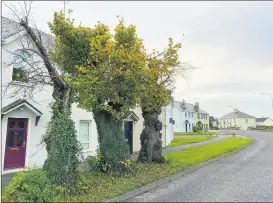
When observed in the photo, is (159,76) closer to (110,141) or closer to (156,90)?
(156,90)

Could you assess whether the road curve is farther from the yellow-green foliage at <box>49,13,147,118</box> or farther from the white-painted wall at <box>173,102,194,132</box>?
the white-painted wall at <box>173,102,194,132</box>

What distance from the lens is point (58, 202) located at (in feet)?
21.8

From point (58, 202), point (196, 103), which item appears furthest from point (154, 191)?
point (196, 103)

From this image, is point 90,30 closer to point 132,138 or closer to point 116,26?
point 116,26

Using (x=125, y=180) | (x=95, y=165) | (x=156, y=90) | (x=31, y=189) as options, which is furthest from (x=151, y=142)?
(x=31, y=189)

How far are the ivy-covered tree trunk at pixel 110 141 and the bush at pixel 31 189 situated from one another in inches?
125

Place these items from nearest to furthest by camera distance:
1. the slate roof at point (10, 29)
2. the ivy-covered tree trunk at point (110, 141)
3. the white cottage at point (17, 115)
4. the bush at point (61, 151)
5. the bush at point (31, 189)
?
the bush at point (31, 189) → the bush at point (61, 151) → the ivy-covered tree trunk at point (110, 141) → the white cottage at point (17, 115) → the slate roof at point (10, 29)

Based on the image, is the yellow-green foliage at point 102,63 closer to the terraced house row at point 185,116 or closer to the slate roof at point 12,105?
the slate roof at point 12,105

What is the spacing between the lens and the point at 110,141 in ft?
33.6

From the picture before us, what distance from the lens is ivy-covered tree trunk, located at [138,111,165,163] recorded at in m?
13.0

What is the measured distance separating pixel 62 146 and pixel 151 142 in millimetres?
6369

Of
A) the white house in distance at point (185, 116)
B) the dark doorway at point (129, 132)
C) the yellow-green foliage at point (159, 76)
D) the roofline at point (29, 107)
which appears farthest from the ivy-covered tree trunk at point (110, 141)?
the white house in distance at point (185, 116)

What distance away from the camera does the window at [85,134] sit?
15.2 metres

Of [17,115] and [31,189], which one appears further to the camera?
[17,115]
